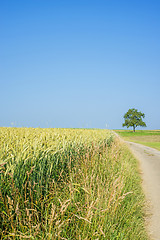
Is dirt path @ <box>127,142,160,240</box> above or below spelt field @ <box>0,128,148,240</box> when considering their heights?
A: below

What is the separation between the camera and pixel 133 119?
248 feet

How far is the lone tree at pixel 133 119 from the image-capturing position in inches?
2921

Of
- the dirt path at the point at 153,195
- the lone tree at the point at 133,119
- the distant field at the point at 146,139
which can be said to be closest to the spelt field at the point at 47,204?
the dirt path at the point at 153,195

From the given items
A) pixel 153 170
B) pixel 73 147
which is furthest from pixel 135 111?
pixel 73 147

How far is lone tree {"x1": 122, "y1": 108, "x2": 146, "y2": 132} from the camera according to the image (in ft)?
243

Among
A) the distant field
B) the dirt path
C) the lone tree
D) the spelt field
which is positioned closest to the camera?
the spelt field

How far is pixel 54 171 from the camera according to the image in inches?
172

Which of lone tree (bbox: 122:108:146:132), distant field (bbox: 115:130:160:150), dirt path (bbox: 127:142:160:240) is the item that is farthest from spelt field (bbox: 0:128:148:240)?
lone tree (bbox: 122:108:146:132)

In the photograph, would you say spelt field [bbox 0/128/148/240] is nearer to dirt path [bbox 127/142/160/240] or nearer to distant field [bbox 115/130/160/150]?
dirt path [bbox 127/142/160/240]

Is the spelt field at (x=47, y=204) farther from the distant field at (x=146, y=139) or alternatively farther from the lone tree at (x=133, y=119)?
the lone tree at (x=133, y=119)

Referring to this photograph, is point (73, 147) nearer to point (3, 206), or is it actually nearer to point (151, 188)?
point (3, 206)

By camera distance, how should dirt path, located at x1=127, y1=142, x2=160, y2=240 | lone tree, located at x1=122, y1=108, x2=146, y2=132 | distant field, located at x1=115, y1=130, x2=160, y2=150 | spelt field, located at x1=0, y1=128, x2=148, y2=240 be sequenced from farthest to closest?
lone tree, located at x1=122, y1=108, x2=146, y2=132
distant field, located at x1=115, y1=130, x2=160, y2=150
dirt path, located at x1=127, y1=142, x2=160, y2=240
spelt field, located at x1=0, y1=128, x2=148, y2=240

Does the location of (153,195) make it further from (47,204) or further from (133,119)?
(133,119)

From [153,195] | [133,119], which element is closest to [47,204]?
[153,195]
